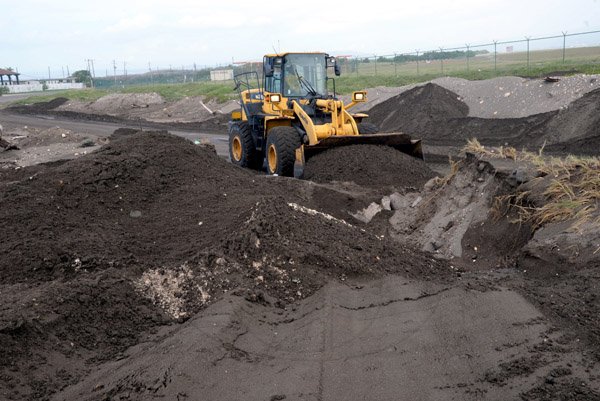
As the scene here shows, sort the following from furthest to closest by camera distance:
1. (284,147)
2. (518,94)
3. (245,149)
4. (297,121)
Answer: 1. (518,94)
2. (245,149)
3. (297,121)
4. (284,147)

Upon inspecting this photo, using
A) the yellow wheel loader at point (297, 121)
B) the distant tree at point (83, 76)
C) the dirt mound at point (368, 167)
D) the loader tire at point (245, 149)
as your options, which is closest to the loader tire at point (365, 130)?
the yellow wheel loader at point (297, 121)

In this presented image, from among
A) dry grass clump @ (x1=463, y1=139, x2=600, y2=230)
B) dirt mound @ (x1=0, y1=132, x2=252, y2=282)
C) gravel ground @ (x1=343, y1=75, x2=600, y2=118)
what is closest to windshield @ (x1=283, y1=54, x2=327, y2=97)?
dirt mound @ (x1=0, y1=132, x2=252, y2=282)

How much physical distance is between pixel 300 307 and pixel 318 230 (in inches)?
68.7

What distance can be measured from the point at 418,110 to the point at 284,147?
11.1m

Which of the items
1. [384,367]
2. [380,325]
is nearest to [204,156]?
[380,325]

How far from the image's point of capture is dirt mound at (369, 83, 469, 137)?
2311 centimetres

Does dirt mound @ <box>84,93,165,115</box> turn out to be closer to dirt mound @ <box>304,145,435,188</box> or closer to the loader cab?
the loader cab

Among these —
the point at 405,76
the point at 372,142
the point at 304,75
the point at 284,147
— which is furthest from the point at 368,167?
the point at 405,76

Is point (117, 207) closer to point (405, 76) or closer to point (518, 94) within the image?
point (518, 94)

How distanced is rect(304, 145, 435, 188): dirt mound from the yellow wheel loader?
24 cm

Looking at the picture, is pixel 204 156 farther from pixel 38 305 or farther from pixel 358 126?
pixel 38 305

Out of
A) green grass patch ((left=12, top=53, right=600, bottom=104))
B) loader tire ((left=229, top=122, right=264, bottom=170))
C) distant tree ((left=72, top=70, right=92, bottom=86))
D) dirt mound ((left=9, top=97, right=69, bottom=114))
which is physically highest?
distant tree ((left=72, top=70, right=92, bottom=86))

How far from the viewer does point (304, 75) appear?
1541 centimetres

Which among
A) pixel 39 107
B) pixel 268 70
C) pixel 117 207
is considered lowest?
pixel 117 207
